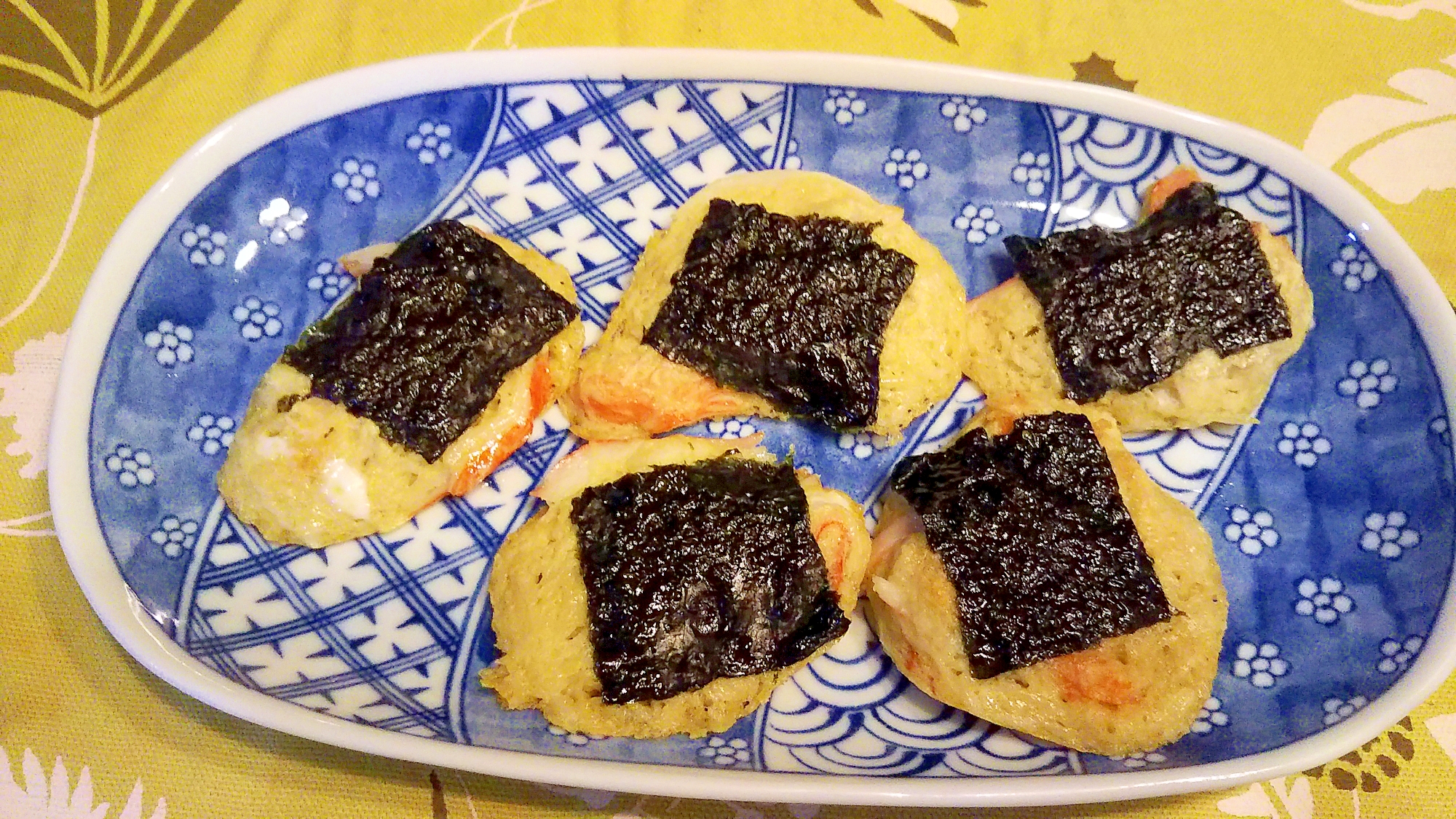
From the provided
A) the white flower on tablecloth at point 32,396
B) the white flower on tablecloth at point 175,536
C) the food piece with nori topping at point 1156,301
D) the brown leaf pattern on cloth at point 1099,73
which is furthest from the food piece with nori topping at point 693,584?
the brown leaf pattern on cloth at point 1099,73

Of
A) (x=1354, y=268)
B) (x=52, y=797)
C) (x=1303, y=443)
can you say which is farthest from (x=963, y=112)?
(x=52, y=797)

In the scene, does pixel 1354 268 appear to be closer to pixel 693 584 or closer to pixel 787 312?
pixel 787 312

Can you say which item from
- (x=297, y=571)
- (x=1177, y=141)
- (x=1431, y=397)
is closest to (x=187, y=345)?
(x=297, y=571)

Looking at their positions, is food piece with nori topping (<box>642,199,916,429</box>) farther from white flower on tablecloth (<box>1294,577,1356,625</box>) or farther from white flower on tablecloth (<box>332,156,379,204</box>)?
white flower on tablecloth (<box>1294,577,1356,625</box>)

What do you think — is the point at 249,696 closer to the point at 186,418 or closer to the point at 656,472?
the point at 186,418

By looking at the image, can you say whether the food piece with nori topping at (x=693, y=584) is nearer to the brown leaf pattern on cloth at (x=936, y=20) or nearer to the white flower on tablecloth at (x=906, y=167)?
the white flower on tablecloth at (x=906, y=167)
